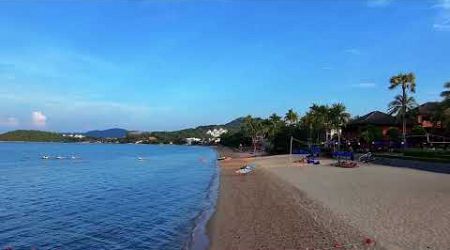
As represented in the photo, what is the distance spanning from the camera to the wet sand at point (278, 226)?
15.8m

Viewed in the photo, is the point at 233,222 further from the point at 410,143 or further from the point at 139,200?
the point at 410,143

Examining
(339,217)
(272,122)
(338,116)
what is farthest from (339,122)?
(339,217)

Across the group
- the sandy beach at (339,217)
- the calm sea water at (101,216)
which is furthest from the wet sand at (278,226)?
the calm sea water at (101,216)

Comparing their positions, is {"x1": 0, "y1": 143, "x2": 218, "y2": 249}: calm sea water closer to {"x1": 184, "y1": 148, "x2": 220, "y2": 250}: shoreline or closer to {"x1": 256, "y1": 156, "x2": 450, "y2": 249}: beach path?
{"x1": 184, "y1": 148, "x2": 220, "y2": 250}: shoreline

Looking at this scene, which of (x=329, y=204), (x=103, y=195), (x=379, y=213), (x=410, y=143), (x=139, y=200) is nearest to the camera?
(x=379, y=213)

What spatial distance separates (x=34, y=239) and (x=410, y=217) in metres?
14.4

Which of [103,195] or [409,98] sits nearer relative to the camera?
[103,195]

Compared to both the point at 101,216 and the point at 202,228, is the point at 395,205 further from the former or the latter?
the point at 101,216

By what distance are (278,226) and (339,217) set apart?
103 inches

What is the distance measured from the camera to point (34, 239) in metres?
19.0

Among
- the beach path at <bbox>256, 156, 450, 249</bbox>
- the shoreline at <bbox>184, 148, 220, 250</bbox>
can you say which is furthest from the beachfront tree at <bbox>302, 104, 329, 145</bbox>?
the shoreline at <bbox>184, 148, 220, 250</bbox>

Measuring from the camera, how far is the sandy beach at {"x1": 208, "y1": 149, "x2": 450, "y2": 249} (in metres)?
15.4

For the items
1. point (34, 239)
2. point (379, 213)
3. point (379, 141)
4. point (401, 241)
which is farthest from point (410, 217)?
point (379, 141)

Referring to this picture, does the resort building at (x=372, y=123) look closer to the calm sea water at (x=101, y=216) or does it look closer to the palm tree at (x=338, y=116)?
the palm tree at (x=338, y=116)
